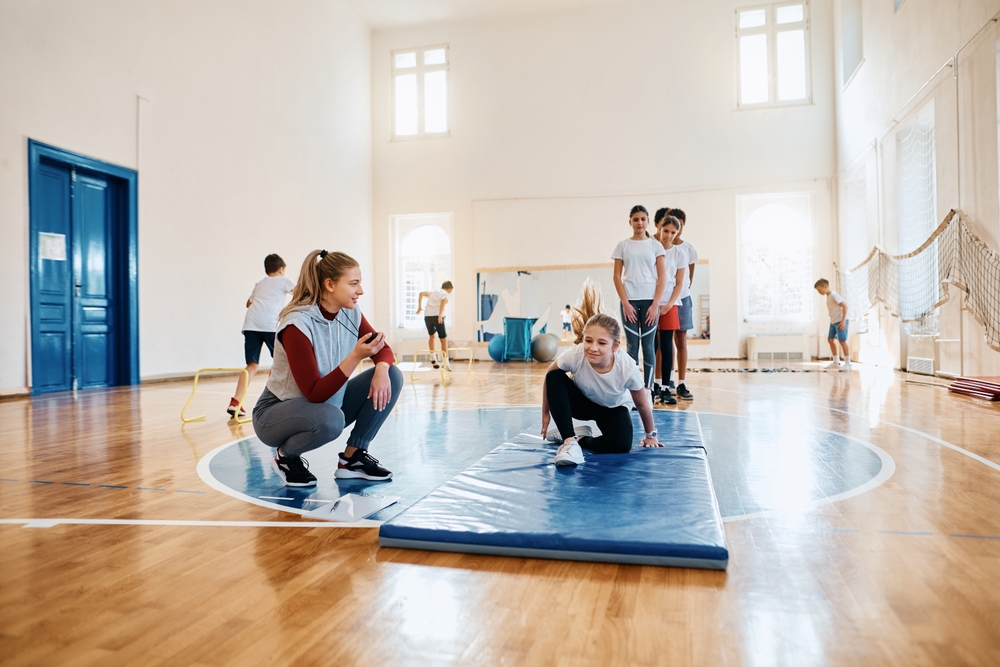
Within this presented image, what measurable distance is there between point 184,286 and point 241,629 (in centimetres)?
770

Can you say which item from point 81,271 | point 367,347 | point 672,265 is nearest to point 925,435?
point 672,265

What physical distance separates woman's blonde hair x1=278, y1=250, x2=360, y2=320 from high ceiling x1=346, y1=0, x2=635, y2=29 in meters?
10.9

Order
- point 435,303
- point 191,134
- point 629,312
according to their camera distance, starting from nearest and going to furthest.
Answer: point 629,312
point 191,134
point 435,303

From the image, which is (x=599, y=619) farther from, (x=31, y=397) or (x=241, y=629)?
(x=31, y=397)

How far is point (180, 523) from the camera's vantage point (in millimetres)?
2125

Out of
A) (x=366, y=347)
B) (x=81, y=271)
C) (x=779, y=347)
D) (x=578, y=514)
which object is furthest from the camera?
(x=779, y=347)

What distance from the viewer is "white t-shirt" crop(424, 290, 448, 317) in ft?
33.6

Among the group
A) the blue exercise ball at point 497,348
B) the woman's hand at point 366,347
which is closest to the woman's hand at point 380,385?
the woman's hand at point 366,347

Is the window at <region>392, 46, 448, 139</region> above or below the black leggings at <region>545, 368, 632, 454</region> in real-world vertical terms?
above

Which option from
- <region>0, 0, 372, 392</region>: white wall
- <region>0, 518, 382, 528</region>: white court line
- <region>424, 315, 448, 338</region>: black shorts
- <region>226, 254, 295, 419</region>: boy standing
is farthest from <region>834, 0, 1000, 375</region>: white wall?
<region>0, 0, 372, 392</region>: white wall

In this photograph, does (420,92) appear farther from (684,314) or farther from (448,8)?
(684,314)

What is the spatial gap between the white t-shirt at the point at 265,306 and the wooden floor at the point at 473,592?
2.31 meters

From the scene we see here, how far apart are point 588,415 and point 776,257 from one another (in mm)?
9794

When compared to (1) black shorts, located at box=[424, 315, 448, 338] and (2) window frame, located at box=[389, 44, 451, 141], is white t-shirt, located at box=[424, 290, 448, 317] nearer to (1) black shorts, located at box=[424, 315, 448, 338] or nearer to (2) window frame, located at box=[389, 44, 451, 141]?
(1) black shorts, located at box=[424, 315, 448, 338]
